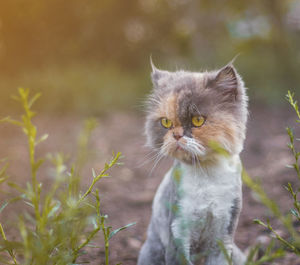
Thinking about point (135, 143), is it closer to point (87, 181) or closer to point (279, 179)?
point (87, 181)

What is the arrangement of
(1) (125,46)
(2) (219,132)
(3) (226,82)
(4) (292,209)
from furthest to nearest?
(1) (125,46), (3) (226,82), (2) (219,132), (4) (292,209)

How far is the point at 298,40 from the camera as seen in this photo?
7.89 metres

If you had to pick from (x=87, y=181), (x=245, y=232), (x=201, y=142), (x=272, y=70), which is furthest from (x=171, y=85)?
(x=272, y=70)

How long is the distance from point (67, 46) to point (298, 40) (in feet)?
A: 15.9

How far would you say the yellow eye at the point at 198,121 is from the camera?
220 cm

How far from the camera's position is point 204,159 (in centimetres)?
222

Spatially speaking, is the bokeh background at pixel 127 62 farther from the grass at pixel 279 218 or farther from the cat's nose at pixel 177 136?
the grass at pixel 279 218

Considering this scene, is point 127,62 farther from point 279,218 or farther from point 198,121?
point 279,218

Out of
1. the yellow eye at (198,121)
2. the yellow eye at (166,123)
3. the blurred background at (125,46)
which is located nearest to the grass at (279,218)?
the yellow eye at (198,121)

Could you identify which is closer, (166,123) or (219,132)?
(219,132)

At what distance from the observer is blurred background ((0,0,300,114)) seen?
7621 millimetres

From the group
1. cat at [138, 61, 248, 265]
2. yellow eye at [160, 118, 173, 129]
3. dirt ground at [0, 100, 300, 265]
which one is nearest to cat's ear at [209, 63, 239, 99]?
cat at [138, 61, 248, 265]

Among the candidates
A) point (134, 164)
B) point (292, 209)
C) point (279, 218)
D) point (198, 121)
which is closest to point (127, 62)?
point (134, 164)

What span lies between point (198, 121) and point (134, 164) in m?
3.11
